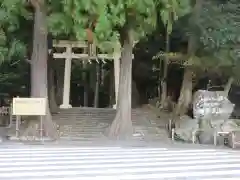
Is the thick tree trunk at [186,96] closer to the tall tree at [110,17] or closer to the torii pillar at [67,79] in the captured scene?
the tall tree at [110,17]

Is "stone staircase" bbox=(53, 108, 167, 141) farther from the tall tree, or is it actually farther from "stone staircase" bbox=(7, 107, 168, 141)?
the tall tree

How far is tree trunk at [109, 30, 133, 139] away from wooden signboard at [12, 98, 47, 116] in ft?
10.9

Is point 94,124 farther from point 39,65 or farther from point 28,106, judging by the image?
point 28,106

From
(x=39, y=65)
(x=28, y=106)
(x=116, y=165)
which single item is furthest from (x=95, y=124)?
(x=116, y=165)

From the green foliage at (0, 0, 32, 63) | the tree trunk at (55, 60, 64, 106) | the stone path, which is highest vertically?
the green foliage at (0, 0, 32, 63)

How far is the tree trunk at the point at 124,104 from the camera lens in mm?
18016

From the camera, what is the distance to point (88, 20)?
15.2 meters

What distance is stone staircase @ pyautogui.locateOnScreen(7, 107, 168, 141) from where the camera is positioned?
717 inches

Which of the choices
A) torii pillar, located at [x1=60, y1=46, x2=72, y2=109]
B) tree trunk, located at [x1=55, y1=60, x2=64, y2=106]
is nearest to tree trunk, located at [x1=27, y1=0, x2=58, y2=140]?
torii pillar, located at [x1=60, y1=46, x2=72, y2=109]

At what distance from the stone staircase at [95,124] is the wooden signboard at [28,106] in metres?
1.96

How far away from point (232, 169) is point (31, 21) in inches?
486

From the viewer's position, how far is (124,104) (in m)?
18.5

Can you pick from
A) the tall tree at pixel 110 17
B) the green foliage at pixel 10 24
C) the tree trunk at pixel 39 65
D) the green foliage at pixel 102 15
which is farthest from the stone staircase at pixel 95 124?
the green foliage at pixel 102 15

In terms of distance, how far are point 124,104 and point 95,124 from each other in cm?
313
